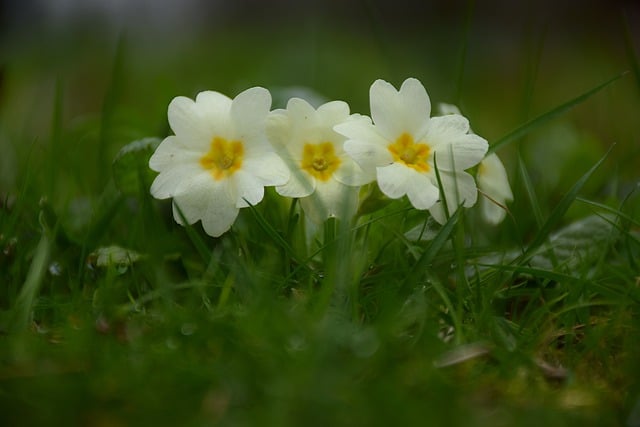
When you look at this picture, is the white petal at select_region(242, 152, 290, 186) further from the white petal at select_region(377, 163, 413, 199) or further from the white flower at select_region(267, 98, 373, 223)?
the white petal at select_region(377, 163, 413, 199)

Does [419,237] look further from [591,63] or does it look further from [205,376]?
[591,63]

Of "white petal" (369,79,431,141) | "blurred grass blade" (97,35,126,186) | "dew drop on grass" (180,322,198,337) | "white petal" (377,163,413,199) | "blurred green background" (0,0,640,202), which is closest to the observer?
"dew drop on grass" (180,322,198,337)

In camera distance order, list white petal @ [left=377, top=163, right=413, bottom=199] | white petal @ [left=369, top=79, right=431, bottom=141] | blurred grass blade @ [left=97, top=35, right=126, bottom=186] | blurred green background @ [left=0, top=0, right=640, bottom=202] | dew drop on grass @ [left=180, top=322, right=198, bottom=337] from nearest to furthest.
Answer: dew drop on grass @ [left=180, top=322, right=198, bottom=337] → white petal @ [left=377, top=163, right=413, bottom=199] → white petal @ [left=369, top=79, right=431, bottom=141] → blurred grass blade @ [left=97, top=35, right=126, bottom=186] → blurred green background @ [left=0, top=0, right=640, bottom=202]

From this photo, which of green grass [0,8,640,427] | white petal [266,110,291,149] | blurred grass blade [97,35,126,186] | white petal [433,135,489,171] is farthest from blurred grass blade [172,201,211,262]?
blurred grass blade [97,35,126,186]

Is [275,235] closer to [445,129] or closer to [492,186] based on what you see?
[445,129]

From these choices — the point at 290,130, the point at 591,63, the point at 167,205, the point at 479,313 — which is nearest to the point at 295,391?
the point at 479,313

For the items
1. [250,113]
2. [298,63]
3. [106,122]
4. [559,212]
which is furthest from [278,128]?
[298,63]
